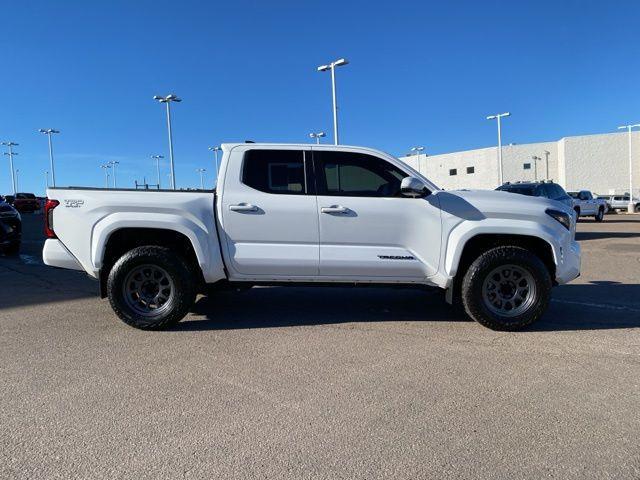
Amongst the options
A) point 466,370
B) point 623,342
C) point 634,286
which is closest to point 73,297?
point 466,370

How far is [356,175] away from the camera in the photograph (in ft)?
18.4

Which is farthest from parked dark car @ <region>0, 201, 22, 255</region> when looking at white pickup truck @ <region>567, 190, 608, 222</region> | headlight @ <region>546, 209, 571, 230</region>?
white pickup truck @ <region>567, 190, 608, 222</region>

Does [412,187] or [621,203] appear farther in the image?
[621,203]

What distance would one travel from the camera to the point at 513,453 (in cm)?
294

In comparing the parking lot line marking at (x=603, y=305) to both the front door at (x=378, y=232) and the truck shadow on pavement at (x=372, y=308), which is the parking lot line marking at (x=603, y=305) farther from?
the front door at (x=378, y=232)

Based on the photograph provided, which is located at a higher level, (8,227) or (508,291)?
(8,227)

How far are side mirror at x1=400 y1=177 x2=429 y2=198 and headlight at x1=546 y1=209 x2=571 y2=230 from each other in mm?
1407

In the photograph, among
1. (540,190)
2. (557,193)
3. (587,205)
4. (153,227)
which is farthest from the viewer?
(587,205)

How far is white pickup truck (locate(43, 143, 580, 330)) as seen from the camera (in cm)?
538

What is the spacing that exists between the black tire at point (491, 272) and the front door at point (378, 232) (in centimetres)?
43

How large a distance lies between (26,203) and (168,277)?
147 feet

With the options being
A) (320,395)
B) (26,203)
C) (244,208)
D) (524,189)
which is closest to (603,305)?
(320,395)

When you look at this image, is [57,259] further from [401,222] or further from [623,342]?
[623,342]

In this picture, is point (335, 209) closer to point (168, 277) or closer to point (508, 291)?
point (168, 277)
